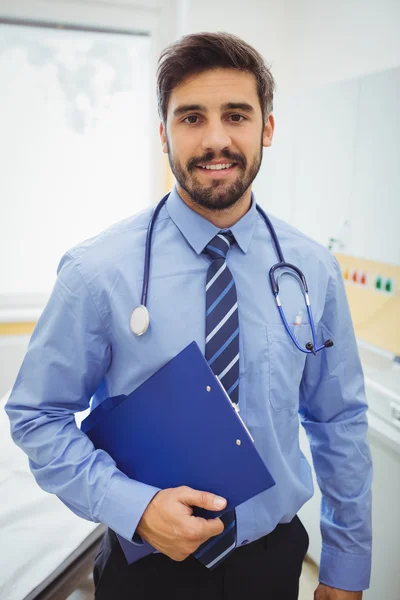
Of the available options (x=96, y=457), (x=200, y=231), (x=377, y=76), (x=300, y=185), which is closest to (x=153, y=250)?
(x=200, y=231)

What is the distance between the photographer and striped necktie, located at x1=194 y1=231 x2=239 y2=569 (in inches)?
33.6

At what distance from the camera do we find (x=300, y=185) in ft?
7.09

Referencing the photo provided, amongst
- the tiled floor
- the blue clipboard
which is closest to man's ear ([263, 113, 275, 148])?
the blue clipboard

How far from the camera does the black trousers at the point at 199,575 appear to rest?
0.89 m

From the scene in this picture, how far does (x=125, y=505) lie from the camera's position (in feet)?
2.57

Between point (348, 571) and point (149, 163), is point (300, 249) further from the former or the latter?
point (149, 163)

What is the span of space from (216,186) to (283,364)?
350mm

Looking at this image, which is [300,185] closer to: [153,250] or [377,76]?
[377,76]

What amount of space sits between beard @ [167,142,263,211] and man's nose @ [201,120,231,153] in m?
0.01

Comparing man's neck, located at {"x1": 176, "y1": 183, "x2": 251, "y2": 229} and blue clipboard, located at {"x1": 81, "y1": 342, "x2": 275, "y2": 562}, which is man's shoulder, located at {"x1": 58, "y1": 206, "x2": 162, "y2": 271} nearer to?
man's neck, located at {"x1": 176, "y1": 183, "x2": 251, "y2": 229}

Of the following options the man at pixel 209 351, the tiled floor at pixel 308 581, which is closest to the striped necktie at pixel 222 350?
the man at pixel 209 351

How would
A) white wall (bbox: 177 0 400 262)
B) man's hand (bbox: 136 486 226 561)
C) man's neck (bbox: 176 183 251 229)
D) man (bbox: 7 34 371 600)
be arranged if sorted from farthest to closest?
white wall (bbox: 177 0 400 262), man's neck (bbox: 176 183 251 229), man (bbox: 7 34 371 600), man's hand (bbox: 136 486 226 561)

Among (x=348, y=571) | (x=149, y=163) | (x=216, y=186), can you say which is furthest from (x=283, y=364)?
(x=149, y=163)

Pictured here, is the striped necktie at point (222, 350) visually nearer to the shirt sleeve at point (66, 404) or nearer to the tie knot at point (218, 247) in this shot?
the tie knot at point (218, 247)
